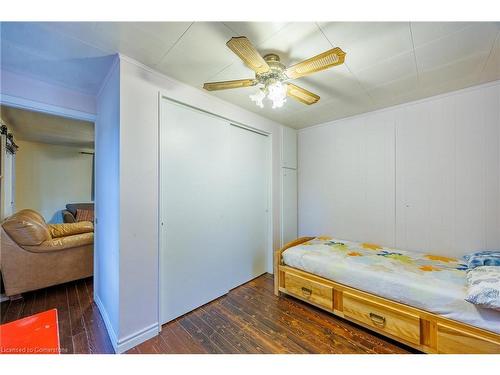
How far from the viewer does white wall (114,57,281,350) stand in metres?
1.61

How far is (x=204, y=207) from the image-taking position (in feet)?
7.32

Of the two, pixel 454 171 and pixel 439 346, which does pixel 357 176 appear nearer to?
pixel 454 171

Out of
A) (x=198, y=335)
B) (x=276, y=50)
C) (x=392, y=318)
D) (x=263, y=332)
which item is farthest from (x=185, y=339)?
(x=276, y=50)

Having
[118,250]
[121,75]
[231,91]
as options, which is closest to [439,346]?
[118,250]

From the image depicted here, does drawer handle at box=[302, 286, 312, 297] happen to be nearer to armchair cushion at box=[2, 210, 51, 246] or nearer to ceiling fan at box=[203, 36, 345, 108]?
ceiling fan at box=[203, 36, 345, 108]

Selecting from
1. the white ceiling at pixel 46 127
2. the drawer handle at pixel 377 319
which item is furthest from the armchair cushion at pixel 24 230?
the drawer handle at pixel 377 319

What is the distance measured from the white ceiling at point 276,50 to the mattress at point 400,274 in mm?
1746

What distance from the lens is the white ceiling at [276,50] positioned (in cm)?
132

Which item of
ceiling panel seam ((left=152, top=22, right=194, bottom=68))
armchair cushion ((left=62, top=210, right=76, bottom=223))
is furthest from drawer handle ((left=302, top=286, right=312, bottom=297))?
armchair cushion ((left=62, top=210, right=76, bottom=223))

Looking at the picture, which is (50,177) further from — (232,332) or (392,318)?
(392,318)

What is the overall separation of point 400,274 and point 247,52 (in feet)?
6.76

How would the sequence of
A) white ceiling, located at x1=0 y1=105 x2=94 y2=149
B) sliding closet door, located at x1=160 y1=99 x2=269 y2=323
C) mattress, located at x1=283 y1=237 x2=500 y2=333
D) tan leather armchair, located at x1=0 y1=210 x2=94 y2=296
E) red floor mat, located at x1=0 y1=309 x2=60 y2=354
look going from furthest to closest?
1. white ceiling, located at x1=0 y1=105 x2=94 y2=149
2. tan leather armchair, located at x1=0 y1=210 x2=94 y2=296
3. sliding closet door, located at x1=160 y1=99 x2=269 y2=323
4. mattress, located at x1=283 y1=237 x2=500 y2=333
5. red floor mat, located at x1=0 y1=309 x2=60 y2=354

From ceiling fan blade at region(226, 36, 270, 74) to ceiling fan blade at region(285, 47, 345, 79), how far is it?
0.20 metres

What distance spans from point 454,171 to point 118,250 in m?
3.30
